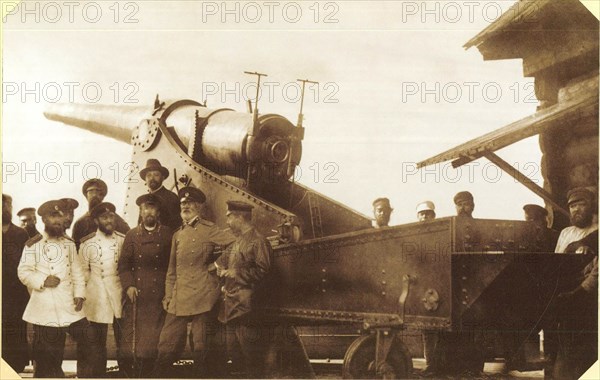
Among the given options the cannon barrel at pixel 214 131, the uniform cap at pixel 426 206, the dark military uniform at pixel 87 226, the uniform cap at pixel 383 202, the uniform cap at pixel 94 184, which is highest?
the cannon barrel at pixel 214 131

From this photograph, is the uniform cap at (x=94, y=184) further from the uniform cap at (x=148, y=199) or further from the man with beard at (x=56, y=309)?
the man with beard at (x=56, y=309)

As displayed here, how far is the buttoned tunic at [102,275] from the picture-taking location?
7867 mm

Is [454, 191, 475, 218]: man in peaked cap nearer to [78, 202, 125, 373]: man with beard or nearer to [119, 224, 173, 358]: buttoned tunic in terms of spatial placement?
[119, 224, 173, 358]: buttoned tunic

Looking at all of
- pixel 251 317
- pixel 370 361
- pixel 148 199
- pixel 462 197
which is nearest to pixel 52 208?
pixel 148 199

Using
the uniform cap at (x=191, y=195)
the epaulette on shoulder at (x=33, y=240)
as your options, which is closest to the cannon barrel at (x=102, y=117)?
the uniform cap at (x=191, y=195)

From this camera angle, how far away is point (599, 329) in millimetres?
7355

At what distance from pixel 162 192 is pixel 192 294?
1.04 m

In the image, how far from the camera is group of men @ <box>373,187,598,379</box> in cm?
710

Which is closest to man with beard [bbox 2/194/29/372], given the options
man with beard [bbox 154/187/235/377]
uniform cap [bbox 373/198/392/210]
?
man with beard [bbox 154/187/235/377]

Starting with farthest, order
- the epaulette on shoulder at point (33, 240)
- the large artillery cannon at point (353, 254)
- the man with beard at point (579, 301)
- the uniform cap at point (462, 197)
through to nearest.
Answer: the epaulette on shoulder at point (33, 240), the uniform cap at point (462, 197), the man with beard at point (579, 301), the large artillery cannon at point (353, 254)

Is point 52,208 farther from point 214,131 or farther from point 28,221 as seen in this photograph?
point 214,131

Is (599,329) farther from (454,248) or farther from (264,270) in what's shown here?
(264,270)

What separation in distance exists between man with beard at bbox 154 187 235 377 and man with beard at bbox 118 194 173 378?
0.24ft

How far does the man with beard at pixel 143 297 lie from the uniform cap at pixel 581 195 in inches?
139
